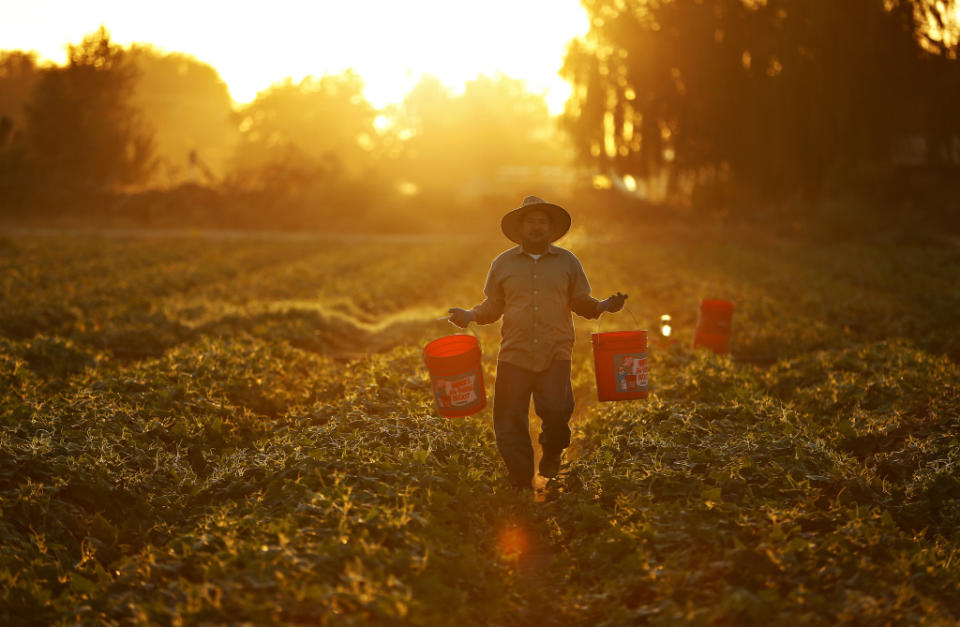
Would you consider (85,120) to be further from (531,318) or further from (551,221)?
(531,318)

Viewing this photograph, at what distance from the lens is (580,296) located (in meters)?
6.95

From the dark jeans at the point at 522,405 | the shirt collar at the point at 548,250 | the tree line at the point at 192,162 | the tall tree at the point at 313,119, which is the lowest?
the dark jeans at the point at 522,405

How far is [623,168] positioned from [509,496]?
106ft

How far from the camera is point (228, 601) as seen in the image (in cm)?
441

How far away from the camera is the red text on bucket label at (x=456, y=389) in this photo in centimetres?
698

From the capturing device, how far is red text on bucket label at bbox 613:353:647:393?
7.21 metres

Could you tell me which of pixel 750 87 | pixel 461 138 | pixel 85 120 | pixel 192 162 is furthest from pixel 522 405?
pixel 461 138

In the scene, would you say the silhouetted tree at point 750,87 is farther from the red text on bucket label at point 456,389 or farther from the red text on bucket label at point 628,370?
the red text on bucket label at point 456,389

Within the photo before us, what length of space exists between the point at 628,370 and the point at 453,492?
1.77 m

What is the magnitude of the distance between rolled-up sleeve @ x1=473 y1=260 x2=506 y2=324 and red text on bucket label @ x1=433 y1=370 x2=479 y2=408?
1.40 ft

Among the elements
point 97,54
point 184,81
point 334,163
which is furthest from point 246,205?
point 184,81

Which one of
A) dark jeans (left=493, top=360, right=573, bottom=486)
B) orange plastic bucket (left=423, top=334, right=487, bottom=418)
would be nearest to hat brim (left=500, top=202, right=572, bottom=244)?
orange plastic bucket (left=423, top=334, right=487, bottom=418)

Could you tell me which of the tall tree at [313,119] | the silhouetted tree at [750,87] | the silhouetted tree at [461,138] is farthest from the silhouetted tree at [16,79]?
the silhouetted tree at [750,87]

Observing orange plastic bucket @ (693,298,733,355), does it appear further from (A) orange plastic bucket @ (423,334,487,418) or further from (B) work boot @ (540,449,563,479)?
(A) orange plastic bucket @ (423,334,487,418)
